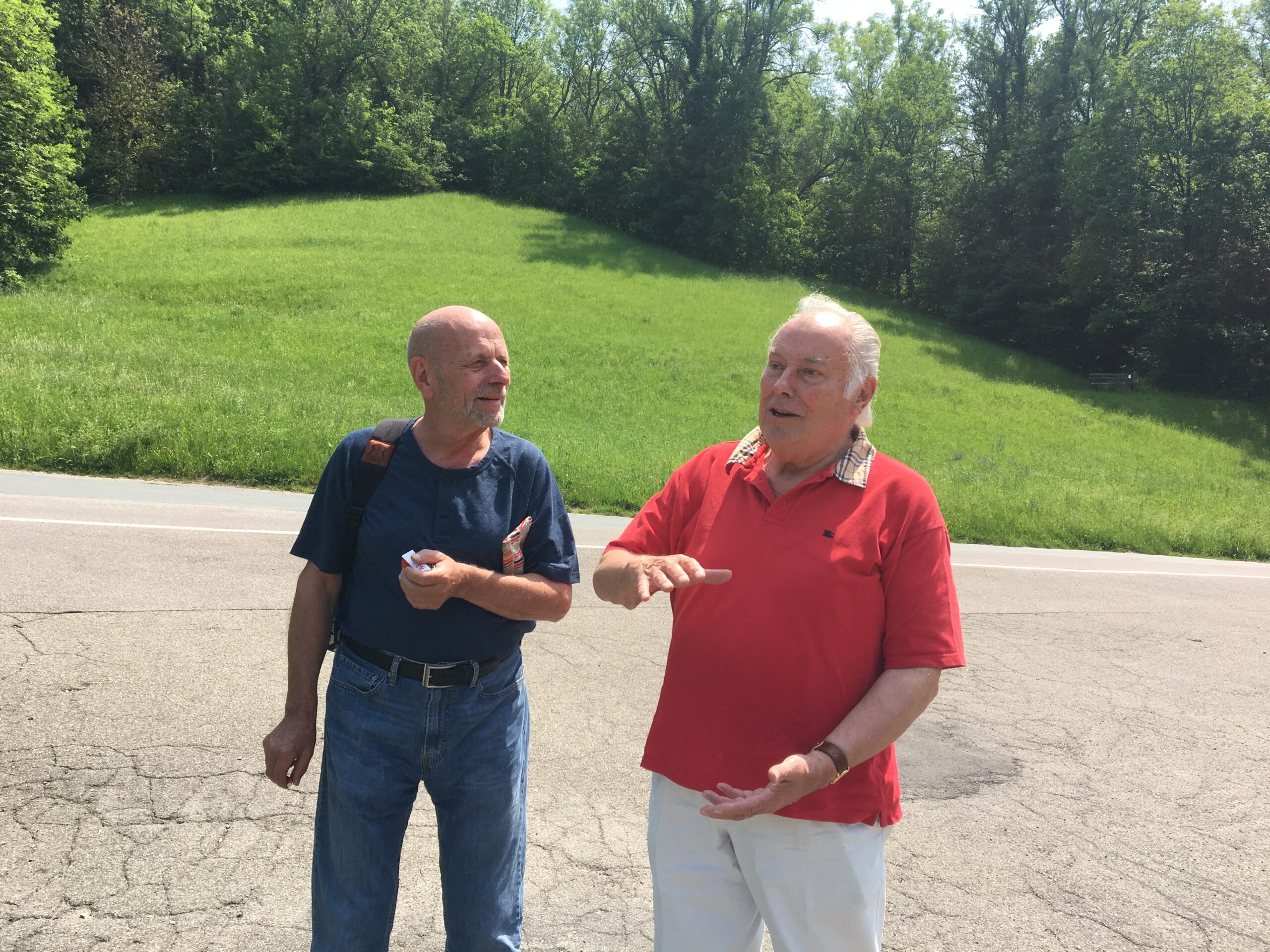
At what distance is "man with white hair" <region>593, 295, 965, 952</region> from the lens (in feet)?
7.48

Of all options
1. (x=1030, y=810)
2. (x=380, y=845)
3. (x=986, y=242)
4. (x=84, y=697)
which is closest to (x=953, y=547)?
(x=1030, y=810)

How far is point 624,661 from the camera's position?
21.6 ft

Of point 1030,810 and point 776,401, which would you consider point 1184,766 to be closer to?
point 1030,810

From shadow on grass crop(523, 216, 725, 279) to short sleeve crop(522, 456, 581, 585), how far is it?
40594 millimetres

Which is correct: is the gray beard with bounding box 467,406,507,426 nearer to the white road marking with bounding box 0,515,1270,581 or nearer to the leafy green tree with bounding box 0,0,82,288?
the white road marking with bounding box 0,515,1270,581

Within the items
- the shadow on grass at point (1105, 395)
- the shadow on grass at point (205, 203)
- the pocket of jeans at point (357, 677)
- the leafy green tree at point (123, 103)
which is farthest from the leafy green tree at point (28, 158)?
the pocket of jeans at point (357, 677)

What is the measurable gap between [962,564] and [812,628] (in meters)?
10.1

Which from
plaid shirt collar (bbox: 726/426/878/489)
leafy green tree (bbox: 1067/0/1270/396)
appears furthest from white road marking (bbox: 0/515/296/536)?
leafy green tree (bbox: 1067/0/1270/396)

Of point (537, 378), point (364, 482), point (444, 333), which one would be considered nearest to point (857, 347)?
point (444, 333)

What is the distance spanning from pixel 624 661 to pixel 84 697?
3.23 m

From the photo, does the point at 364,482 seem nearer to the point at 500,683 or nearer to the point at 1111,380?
the point at 500,683

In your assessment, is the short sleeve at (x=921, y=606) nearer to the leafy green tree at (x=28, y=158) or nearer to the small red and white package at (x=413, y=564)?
the small red and white package at (x=413, y=564)

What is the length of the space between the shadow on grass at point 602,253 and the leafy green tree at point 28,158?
17863 mm

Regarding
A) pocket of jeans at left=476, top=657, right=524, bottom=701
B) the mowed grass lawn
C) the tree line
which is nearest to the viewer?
pocket of jeans at left=476, top=657, right=524, bottom=701
